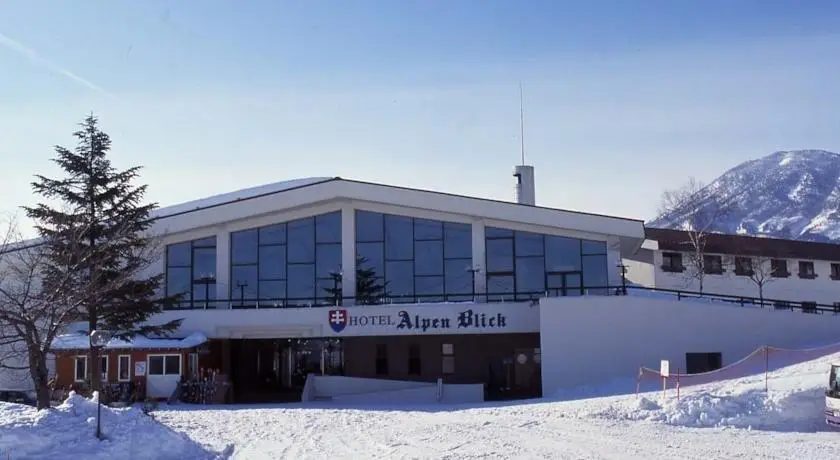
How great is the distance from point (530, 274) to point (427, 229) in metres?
4.62

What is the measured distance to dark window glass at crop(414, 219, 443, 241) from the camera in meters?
38.0

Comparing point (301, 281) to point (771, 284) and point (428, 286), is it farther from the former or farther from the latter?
point (771, 284)

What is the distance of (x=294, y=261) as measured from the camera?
38344 mm

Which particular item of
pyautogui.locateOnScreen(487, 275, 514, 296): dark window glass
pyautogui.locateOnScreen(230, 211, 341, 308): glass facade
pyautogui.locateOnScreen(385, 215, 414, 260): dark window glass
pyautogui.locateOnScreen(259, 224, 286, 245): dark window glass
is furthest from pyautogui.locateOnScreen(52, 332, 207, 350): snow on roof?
pyautogui.locateOnScreen(487, 275, 514, 296): dark window glass

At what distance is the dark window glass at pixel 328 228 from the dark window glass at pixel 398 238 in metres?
2.06

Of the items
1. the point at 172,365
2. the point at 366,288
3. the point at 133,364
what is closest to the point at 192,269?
the point at 172,365

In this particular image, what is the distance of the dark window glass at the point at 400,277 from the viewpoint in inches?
1487

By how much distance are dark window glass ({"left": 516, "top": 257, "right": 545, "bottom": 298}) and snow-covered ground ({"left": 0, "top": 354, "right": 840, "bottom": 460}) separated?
1084 centimetres

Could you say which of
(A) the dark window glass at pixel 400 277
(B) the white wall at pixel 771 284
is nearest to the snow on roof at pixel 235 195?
(A) the dark window glass at pixel 400 277

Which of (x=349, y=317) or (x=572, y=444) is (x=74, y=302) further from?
(x=349, y=317)

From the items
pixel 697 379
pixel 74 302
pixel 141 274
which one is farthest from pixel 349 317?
pixel 74 302

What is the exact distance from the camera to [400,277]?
37.9 meters

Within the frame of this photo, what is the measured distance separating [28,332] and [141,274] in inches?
822

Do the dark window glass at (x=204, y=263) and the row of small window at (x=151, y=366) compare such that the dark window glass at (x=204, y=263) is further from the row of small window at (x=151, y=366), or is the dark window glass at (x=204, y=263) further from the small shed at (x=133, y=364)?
the row of small window at (x=151, y=366)
